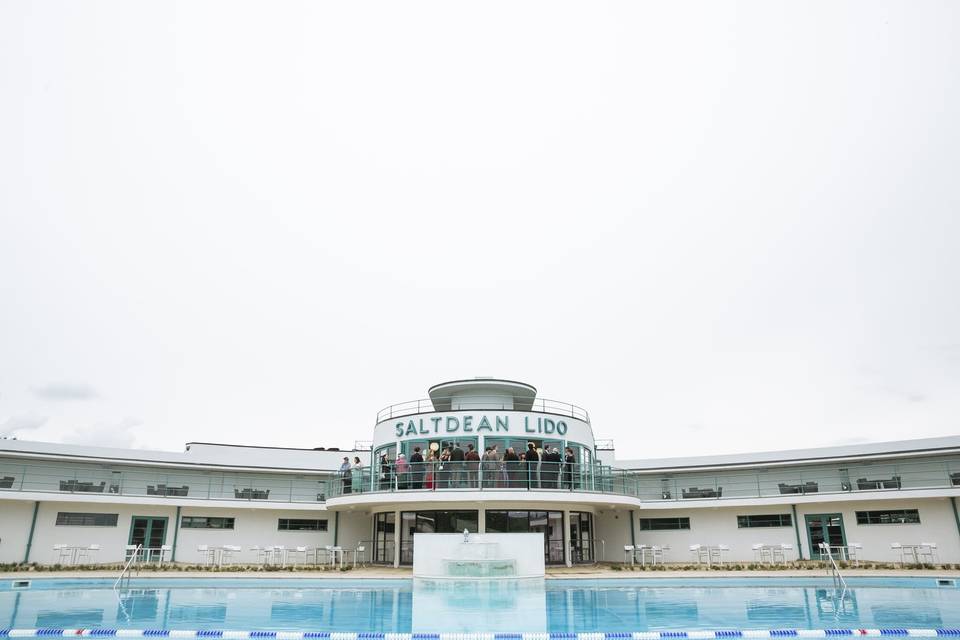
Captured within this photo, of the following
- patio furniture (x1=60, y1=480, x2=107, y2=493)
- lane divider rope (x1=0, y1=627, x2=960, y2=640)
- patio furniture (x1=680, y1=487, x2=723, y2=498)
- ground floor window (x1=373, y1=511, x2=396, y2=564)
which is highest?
patio furniture (x1=60, y1=480, x2=107, y2=493)

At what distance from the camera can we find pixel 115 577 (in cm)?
2191

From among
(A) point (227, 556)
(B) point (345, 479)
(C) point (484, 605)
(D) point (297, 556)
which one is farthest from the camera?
(D) point (297, 556)

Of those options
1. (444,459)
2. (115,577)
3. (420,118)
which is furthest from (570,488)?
(115,577)

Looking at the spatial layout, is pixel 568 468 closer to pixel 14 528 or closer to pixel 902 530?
pixel 902 530

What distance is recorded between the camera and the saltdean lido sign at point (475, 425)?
24.5 metres

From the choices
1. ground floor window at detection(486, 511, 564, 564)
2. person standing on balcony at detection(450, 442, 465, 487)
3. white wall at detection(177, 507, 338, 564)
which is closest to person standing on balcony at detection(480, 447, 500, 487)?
person standing on balcony at detection(450, 442, 465, 487)

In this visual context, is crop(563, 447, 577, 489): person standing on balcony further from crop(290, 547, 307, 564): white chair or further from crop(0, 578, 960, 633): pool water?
crop(290, 547, 307, 564): white chair

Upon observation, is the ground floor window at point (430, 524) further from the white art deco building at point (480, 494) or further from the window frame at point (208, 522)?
the window frame at point (208, 522)

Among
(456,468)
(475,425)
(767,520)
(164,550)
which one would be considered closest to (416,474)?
(456,468)

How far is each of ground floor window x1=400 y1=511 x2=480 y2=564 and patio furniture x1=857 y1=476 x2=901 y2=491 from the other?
16.5m

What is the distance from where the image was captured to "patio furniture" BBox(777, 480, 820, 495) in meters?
28.6

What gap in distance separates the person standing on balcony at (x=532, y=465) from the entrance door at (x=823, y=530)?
13205mm

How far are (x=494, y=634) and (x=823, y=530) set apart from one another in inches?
879

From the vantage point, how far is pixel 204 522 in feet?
96.6
